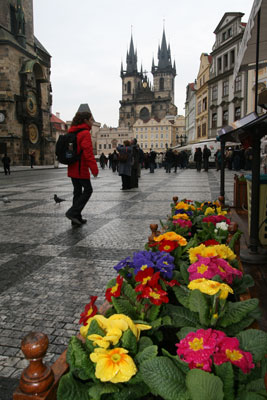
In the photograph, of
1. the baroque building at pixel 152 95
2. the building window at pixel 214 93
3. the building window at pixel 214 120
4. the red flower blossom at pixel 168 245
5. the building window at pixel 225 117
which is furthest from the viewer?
the baroque building at pixel 152 95

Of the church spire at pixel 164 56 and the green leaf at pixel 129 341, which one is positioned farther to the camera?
the church spire at pixel 164 56

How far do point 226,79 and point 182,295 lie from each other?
40.8 m

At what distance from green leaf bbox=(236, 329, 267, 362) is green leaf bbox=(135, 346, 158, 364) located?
12.1 inches

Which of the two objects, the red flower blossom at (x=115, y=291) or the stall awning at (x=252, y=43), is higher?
the stall awning at (x=252, y=43)

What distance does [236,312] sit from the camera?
1.41m

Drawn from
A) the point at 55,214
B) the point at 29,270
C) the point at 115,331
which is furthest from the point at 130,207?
the point at 115,331

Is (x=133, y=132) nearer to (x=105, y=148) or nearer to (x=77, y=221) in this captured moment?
(x=105, y=148)

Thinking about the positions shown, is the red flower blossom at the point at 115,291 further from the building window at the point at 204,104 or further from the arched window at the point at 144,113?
the arched window at the point at 144,113

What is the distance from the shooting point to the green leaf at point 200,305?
1.40 meters

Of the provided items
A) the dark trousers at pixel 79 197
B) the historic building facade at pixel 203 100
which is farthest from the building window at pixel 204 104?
the dark trousers at pixel 79 197

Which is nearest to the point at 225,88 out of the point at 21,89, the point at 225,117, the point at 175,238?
the point at 225,117

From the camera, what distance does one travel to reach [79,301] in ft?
9.32

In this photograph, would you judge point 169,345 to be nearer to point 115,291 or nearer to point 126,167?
point 115,291

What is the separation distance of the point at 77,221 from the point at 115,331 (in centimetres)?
486
